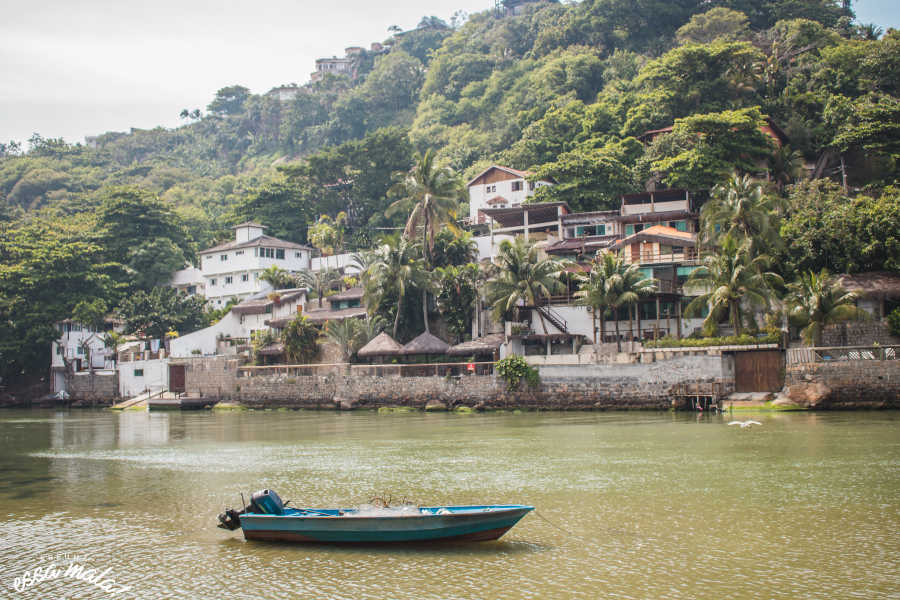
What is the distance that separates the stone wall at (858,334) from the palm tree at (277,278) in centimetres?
4424

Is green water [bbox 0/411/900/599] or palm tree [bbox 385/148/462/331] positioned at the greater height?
palm tree [bbox 385/148/462/331]

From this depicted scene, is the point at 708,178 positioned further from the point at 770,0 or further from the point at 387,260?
the point at 770,0

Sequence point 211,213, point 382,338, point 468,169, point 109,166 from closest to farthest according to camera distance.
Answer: point 382,338
point 468,169
point 211,213
point 109,166

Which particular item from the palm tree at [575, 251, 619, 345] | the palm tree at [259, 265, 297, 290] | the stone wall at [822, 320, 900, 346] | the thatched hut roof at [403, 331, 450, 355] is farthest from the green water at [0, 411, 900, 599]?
the palm tree at [259, 265, 297, 290]

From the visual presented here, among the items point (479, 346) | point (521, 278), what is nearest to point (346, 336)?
point (479, 346)

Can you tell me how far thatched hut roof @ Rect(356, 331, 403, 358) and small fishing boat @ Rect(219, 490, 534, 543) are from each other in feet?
108

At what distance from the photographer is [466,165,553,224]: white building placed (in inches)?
2530

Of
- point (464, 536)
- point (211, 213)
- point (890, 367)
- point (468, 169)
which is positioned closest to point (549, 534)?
point (464, 536)

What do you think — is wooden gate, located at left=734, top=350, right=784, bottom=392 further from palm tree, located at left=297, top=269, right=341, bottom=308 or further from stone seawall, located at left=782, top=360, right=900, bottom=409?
palm tree, located at left=297, top=269, right=341, bottom=308

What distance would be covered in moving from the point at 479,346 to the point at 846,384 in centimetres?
2053

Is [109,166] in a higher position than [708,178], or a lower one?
higher

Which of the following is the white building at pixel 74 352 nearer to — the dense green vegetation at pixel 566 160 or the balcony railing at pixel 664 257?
the dense green vegetation at pixel 566 160

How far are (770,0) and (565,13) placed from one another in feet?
98.2

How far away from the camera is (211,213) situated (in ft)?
314
